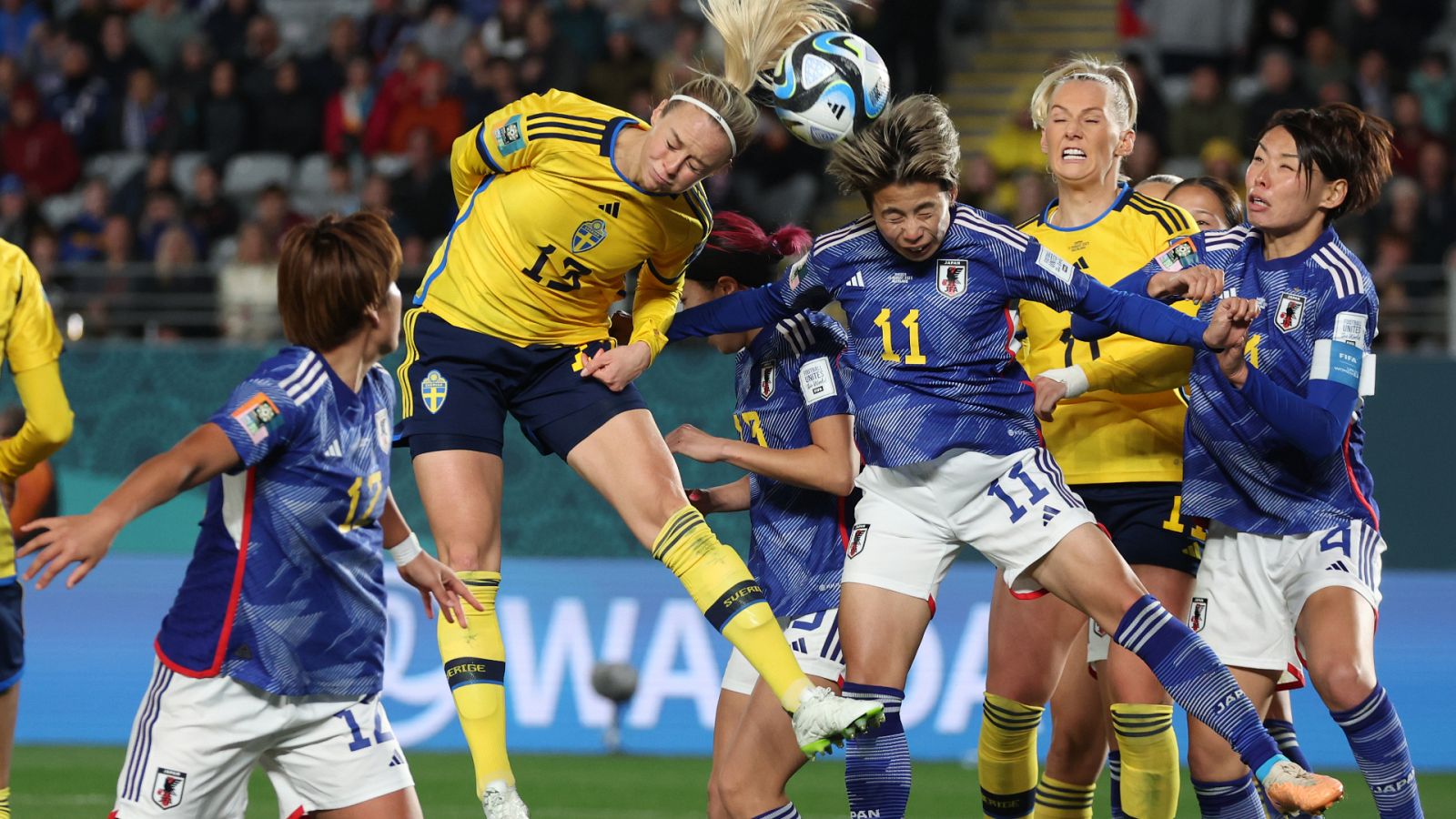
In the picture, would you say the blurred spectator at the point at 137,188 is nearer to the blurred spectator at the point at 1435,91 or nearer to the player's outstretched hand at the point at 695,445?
the blurred spectator at the point at 1435,91

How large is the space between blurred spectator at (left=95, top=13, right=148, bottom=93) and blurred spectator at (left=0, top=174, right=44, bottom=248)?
175cm

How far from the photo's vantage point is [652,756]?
923cm

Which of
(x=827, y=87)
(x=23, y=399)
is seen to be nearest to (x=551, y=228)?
(x=827, y=87)

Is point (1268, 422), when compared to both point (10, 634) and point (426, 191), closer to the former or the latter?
point (10, 634)

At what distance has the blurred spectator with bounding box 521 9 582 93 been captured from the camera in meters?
13.7

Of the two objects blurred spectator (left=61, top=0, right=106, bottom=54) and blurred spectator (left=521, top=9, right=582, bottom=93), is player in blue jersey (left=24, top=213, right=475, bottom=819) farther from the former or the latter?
blurred spectator (left=61, top=0, right=106, bottom=54)

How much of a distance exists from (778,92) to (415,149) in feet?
27.2

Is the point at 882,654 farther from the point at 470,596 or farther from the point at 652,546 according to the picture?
the point at 470,596

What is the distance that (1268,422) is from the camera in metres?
4.83

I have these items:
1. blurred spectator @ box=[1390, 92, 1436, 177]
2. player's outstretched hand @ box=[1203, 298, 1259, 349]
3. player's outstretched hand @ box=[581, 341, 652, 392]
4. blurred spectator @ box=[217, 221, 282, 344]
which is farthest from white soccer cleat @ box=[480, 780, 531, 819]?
blurred spectator @ box=[1390, 92, 1436, 177]

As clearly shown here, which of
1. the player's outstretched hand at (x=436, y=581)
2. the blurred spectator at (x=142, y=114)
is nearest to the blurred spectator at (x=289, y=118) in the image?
the blurred spectator at (x=142, y=114)

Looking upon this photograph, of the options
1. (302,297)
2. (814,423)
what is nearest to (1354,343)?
(814,423)

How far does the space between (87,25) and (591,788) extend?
10.4 metres

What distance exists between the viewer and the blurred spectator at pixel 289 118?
1431 cm
